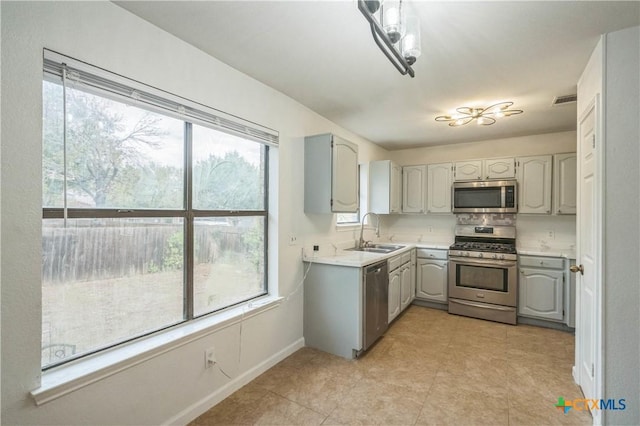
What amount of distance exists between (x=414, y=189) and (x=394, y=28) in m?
3.67

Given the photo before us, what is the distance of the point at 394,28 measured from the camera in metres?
1.30

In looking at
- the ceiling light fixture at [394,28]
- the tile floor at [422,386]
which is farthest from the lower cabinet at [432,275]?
the ceiling light fixture at [394,28]

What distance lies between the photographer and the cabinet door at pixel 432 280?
165 inches

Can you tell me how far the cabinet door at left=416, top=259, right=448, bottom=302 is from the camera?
165 inches

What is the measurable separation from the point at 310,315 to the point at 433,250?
2194 mm

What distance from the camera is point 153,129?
1896 millimetres

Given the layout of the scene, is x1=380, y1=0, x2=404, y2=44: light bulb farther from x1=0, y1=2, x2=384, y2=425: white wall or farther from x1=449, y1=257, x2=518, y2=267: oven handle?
x1=449, y1=257, x2=518, y2=267: oven handle

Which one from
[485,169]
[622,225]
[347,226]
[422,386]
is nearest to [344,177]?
[347,226]

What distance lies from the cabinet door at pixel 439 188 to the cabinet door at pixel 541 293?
4.37 feet

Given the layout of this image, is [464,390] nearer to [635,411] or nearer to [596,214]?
[635,411]

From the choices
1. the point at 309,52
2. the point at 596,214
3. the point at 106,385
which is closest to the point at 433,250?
the point at 596,214

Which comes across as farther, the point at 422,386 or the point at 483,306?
the point at 483,306

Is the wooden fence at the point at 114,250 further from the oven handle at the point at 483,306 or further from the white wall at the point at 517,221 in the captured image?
the white wall at the point at 517,221

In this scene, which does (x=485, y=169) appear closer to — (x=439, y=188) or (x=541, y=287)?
(x=439, y=188)
